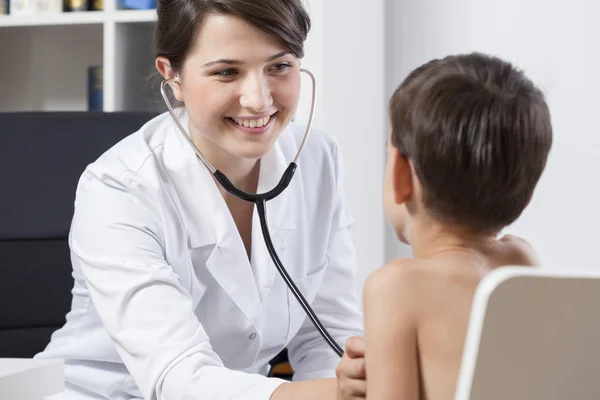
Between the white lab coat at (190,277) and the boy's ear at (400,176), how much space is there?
0.32 m

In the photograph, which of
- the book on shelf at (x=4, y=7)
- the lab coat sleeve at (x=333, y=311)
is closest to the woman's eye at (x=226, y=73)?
the lab coat sleeve at (x=333, y=311)

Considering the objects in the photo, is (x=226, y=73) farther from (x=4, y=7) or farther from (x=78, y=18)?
(x=4, y=7)

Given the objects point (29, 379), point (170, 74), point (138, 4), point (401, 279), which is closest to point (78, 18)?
point (138, 4)

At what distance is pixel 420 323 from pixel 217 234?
0.64 meters

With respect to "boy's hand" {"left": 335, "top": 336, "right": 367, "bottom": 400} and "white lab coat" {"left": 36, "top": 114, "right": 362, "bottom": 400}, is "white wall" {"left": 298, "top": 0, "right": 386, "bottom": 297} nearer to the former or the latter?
"white lab coat" {"left": 36, "top": 114, "right": 362, "bottom": 400}

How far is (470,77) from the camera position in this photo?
773 millimetres

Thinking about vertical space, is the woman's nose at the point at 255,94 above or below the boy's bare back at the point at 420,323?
above

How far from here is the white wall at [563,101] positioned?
226 centimetres

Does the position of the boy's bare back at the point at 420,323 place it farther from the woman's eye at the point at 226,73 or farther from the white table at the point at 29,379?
the woman's eye at the point at 226,73

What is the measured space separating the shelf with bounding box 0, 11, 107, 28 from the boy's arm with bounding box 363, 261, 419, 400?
177 cm

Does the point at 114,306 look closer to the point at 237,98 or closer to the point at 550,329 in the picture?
the point at 237,98

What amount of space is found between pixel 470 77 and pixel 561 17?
1657 millimetres

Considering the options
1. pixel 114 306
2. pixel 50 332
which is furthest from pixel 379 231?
pixel 114 306

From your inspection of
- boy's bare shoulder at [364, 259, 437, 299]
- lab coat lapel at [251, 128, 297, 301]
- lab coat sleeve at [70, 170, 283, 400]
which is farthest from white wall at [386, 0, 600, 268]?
boy's bare shoulder at [364, 259, 437, 299]
